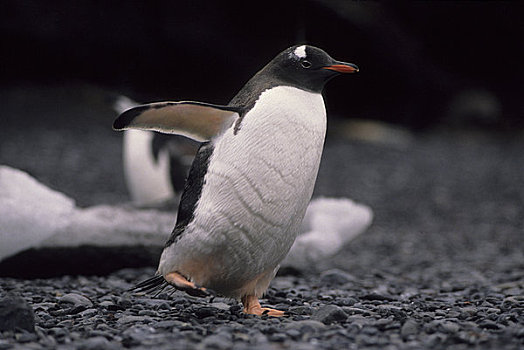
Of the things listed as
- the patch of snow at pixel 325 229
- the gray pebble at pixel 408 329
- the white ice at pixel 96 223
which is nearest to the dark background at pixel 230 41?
the patch of snow at pixel 325 229

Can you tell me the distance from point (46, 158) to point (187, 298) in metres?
4.86

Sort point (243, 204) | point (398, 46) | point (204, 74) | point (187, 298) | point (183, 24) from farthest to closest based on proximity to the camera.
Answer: point (398, 46) < point (204, 74) < point (183, 24) < point (187, 298) < point (243, 204)

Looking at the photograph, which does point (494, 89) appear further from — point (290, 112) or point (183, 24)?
point (290, 112)

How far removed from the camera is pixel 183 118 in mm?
2186

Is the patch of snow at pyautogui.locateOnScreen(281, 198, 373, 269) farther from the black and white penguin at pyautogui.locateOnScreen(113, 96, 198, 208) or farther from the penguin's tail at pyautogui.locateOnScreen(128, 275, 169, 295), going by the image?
the black and white penguin at pyautogui.locateOnScreen(113, 96, 198, 208)

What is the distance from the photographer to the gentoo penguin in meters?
2.12

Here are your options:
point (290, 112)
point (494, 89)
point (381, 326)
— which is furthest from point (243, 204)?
point (494, 89)

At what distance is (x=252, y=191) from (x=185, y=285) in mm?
367

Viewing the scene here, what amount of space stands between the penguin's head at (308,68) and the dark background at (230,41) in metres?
0.97

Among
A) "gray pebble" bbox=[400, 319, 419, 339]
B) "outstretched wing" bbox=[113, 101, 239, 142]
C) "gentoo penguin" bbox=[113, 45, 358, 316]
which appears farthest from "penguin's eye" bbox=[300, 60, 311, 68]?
"gray pebble" bbox=[400, 319, 419, 339]

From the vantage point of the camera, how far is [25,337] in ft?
5.83

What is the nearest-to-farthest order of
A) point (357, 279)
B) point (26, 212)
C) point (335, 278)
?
point (26, 212) → point (335, 278) → point (357, 279)

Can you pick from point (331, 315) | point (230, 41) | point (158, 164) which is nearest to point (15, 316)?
point (331, 315)

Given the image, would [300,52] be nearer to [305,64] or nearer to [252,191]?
[305,64]
